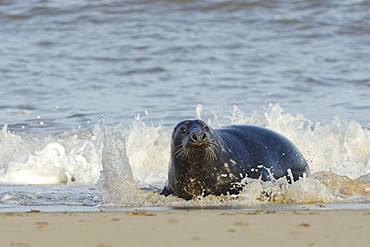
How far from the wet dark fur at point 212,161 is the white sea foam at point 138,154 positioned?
15.6 inches

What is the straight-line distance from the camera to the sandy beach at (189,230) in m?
3.05

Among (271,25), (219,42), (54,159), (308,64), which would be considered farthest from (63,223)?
(271,25)

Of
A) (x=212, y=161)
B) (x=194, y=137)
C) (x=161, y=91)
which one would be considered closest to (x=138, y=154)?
(x=212, y=161)

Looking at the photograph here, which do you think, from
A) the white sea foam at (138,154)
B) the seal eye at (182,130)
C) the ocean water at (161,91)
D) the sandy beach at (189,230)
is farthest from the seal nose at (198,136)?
the sandy beach at (189,230)

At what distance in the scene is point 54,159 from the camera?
8828 millimetres

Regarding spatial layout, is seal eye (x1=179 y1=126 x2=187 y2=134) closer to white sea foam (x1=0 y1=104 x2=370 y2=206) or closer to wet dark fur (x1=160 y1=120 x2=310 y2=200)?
wet dark fur (x1=160 y1=120 x2=310 y2=200)

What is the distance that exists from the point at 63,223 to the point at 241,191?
2168 millimetres

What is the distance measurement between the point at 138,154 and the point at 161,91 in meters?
4.37

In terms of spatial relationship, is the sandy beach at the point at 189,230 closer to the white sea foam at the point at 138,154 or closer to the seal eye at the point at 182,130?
the seal eye at the point at 182,130

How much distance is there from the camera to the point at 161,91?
1357 cm

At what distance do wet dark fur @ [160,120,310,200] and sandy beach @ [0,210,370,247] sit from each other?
1.34 metres

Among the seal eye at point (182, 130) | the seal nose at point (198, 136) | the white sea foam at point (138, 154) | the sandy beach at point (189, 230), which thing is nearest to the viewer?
the sandy beach at point (189, 230)

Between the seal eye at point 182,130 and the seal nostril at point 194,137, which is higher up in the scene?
the seal eye at point 182,130

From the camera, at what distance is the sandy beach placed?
3.05 metres
